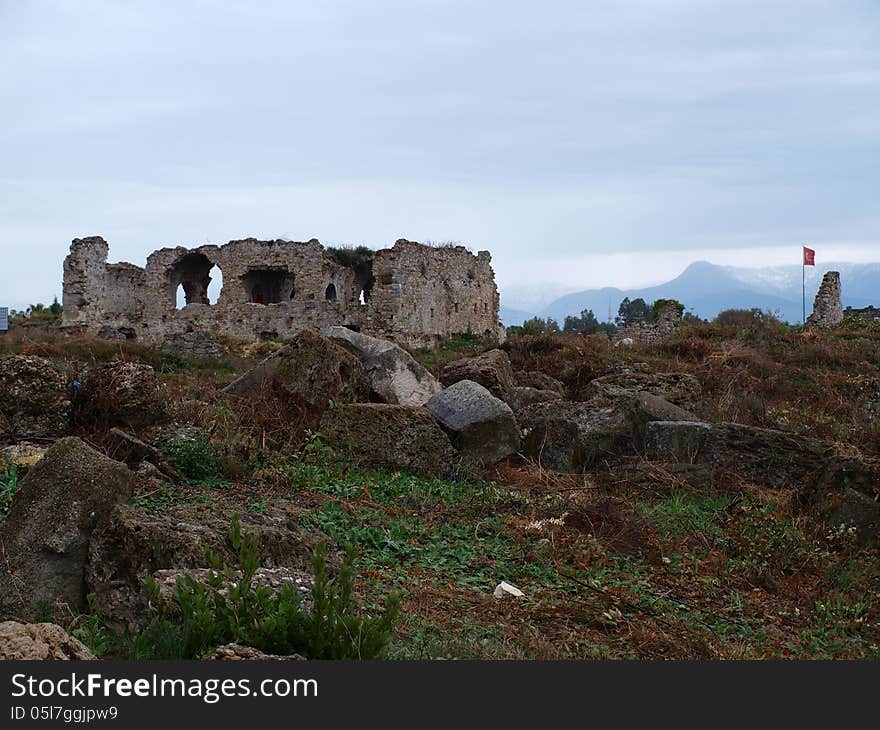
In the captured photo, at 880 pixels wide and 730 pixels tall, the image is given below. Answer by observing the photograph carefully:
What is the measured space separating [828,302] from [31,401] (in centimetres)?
2454

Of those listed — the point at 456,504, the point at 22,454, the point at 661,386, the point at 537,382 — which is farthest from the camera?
the point at 537,382

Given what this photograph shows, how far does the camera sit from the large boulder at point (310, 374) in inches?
360

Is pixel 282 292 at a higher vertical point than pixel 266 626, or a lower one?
higher

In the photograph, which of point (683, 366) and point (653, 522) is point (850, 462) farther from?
point (683, 366)

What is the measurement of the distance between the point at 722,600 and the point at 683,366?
9.04m

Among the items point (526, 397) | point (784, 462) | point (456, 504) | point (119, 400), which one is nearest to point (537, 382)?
point (526, 397)

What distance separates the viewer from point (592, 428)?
28.6 feet

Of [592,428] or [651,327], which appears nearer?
[592,428]

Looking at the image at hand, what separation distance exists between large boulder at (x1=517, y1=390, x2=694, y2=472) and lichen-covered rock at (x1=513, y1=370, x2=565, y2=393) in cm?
234

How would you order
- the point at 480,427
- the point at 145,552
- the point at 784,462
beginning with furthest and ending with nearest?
the point at 480,427
the point at 784,462
the point at 145,552

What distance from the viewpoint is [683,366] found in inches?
556

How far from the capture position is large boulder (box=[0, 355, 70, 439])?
24.0 ft

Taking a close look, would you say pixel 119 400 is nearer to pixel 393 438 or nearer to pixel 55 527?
Answer: pixel 393 438

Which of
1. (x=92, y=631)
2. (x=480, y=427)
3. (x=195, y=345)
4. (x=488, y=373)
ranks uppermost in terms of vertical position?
(x=195, y=345)
